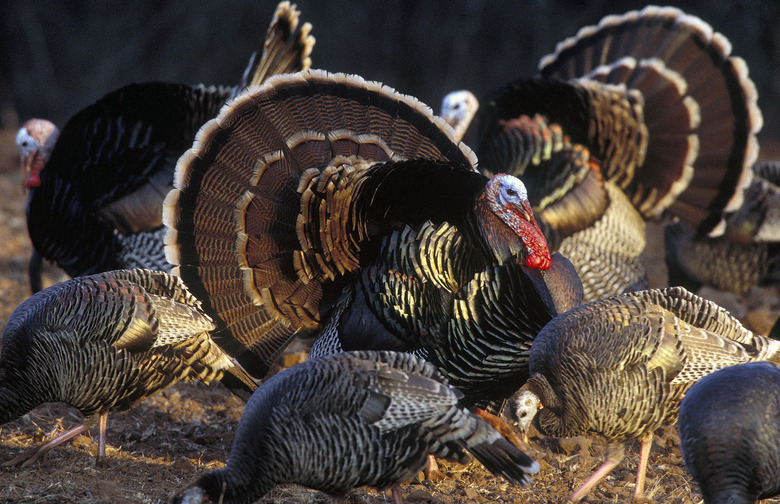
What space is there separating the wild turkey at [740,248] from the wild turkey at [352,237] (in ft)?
7.28

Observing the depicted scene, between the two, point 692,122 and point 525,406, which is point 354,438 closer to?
point 525,406

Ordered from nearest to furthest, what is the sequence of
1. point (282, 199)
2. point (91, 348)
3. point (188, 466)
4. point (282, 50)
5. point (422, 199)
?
point (91, 348) → point (188, 466) → point (422, 199) → point (282, 199) → point (282, 50)

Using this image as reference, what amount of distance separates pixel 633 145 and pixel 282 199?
2.46 m

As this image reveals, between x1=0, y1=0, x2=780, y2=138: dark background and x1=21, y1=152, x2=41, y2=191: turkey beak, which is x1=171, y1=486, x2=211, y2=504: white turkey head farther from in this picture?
x1=0, y1=0, x2=780, y2=138: dark background

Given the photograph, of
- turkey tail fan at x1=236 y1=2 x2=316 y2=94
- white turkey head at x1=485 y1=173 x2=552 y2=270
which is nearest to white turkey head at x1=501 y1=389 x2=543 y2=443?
white turkey head at x1=485 y1=173 x2=552 y2=270

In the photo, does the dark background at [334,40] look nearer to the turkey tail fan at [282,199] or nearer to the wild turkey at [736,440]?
the turkey tail fan at [282,199]

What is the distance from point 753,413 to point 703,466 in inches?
8.9

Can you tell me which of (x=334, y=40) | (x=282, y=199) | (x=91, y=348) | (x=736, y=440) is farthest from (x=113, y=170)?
(x=334, y=40)

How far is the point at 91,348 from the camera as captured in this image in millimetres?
3148

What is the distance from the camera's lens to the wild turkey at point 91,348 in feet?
10.3

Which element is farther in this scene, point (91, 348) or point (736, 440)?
point (91, 348)

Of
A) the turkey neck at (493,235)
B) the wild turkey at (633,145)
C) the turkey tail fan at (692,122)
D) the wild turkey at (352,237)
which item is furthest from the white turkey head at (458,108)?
the turkey neck at (493,235)

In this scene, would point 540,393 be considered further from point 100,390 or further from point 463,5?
point 463,5

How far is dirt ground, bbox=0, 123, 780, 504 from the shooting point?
3.00 m
